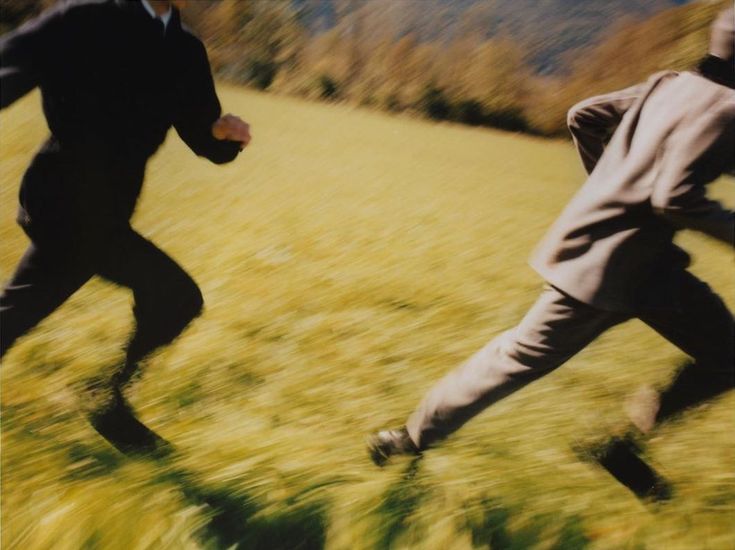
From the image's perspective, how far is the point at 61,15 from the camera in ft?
4.61

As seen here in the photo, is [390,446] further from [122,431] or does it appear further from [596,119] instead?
[596,119]

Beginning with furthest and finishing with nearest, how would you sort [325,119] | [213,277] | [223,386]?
[325,119] < [213,277] < [223,386]

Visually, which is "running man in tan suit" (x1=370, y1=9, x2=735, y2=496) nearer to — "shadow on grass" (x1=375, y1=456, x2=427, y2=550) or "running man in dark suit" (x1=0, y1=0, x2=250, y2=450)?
"shadow on grass" (x1=375, y1=456, x2=427, y2=550)

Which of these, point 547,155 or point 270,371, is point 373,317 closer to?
point 270,371

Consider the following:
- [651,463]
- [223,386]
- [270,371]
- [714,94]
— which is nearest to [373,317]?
[270,371]

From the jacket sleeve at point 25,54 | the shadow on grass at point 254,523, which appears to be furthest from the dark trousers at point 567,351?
the jacket sleeve at point 25,54

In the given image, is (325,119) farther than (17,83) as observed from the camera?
Yes

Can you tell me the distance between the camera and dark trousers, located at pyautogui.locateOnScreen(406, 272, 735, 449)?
152 centimetres

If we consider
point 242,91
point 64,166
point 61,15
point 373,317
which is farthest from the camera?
point 242,91

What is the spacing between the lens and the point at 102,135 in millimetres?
1595

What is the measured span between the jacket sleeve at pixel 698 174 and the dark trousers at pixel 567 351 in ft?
0.81

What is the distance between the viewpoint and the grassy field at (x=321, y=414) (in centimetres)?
166

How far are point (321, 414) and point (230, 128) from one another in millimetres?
1089

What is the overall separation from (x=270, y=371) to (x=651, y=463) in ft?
4.91
